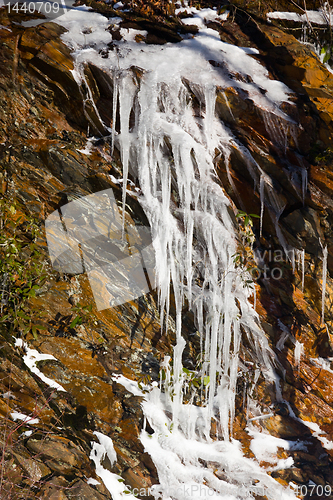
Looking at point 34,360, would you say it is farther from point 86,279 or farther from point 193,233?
point 193,233

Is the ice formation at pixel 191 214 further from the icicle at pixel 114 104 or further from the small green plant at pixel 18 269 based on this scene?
the small green plant at pixel 18 269

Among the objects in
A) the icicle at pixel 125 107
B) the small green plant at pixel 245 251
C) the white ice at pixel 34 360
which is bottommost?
the white ice at pixel 34 360

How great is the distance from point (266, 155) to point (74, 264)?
3.20m

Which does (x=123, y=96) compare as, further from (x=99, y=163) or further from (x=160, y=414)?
(x=160, y=414)

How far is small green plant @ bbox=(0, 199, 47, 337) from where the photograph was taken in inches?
128

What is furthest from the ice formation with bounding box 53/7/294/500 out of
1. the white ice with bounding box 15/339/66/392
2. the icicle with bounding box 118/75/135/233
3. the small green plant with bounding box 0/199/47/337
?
the small green plant with bounding box 0/199/47/337

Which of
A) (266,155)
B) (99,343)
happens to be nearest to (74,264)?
(99,343)

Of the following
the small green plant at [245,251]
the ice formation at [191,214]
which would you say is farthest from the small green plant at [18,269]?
the small green plant at [245,251]

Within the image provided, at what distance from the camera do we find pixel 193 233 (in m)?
4.38

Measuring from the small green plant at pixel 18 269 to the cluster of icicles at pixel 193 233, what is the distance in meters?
1.45

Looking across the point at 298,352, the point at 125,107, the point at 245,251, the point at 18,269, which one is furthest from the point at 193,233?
the point at 298,352

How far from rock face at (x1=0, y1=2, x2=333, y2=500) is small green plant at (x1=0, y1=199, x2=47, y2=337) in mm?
34

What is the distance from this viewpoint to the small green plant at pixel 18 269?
3.24m

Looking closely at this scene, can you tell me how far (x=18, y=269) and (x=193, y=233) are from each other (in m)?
2.30
